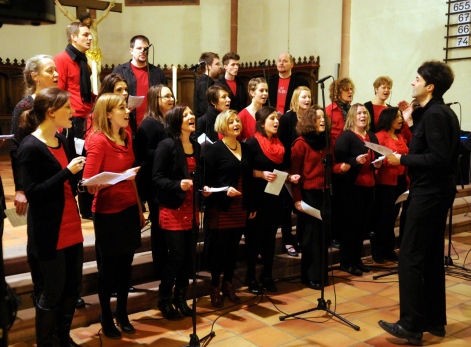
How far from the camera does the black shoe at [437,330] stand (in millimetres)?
3463

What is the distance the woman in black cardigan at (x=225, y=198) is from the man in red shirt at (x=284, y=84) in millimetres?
1717

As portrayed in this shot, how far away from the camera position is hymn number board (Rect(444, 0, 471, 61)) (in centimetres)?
816

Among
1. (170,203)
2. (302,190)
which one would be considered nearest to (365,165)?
(302,190)

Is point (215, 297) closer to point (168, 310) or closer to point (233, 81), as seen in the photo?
point (168, 310)

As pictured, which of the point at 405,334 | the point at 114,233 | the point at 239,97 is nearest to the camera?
the point at 114,233

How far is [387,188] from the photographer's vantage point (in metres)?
5.06

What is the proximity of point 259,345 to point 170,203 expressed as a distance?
109cm

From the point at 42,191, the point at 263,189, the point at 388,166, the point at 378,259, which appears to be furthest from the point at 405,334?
the point at 42,191

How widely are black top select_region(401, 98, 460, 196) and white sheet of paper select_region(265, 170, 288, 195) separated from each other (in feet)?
3.14

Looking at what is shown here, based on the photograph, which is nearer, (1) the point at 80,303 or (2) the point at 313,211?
(1) the point at 80,303

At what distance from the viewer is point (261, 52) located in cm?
1083

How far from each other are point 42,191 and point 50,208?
0.39 ft

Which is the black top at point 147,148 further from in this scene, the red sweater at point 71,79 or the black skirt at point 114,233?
the red sweater at point 71,79

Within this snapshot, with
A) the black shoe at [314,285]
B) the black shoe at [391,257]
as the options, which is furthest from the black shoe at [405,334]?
the black shoe at [391,257]
